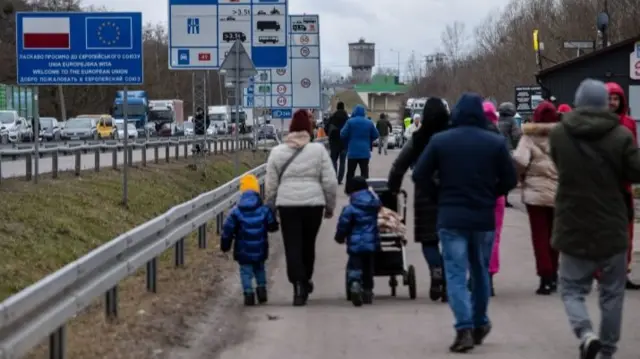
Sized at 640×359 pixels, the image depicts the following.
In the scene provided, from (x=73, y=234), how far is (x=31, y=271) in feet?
10.5

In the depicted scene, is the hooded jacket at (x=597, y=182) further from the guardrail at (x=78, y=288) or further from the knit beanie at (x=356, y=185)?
the knit beanie at (x=356, y=185)

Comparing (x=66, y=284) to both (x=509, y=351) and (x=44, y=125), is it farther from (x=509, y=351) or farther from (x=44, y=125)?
(x=44, y=125)

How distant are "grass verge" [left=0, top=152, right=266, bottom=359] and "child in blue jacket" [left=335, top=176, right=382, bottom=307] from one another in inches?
56.7

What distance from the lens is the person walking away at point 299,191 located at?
12008 mm

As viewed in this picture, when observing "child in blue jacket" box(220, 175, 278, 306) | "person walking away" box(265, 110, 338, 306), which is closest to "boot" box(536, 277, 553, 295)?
"person walking away" box(265, 110, 338, 306)

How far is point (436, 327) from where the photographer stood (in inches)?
420

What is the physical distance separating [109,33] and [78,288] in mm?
10935

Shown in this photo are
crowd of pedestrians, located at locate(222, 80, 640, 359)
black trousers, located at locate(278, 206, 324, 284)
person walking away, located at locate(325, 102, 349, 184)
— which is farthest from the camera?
person walking away, located at locate(325, 102, 349, 184)

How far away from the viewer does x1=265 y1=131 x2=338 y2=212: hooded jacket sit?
12.0 m

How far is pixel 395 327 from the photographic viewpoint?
10727 millimetres

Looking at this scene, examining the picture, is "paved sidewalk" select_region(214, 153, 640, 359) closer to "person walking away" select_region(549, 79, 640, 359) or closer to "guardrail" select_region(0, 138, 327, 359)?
"person walking away" select_region(549, 79, 640, 359)

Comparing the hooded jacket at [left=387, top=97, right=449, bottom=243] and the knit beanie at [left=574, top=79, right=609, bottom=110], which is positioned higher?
the knit beanie at [left=574, top=79, right=609, bottom=110]

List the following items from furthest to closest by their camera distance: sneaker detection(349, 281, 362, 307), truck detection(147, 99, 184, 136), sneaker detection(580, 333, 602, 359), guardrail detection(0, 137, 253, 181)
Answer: truck detection(147, 99, 184, 136), guardrail detection(0, 137, 253, 181), sneaker detection(349, 281, 362, 307), sneaker detection(580, 333, 602, 359)

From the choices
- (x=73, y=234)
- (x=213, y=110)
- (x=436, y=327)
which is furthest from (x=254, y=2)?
(x=213, y=110)
